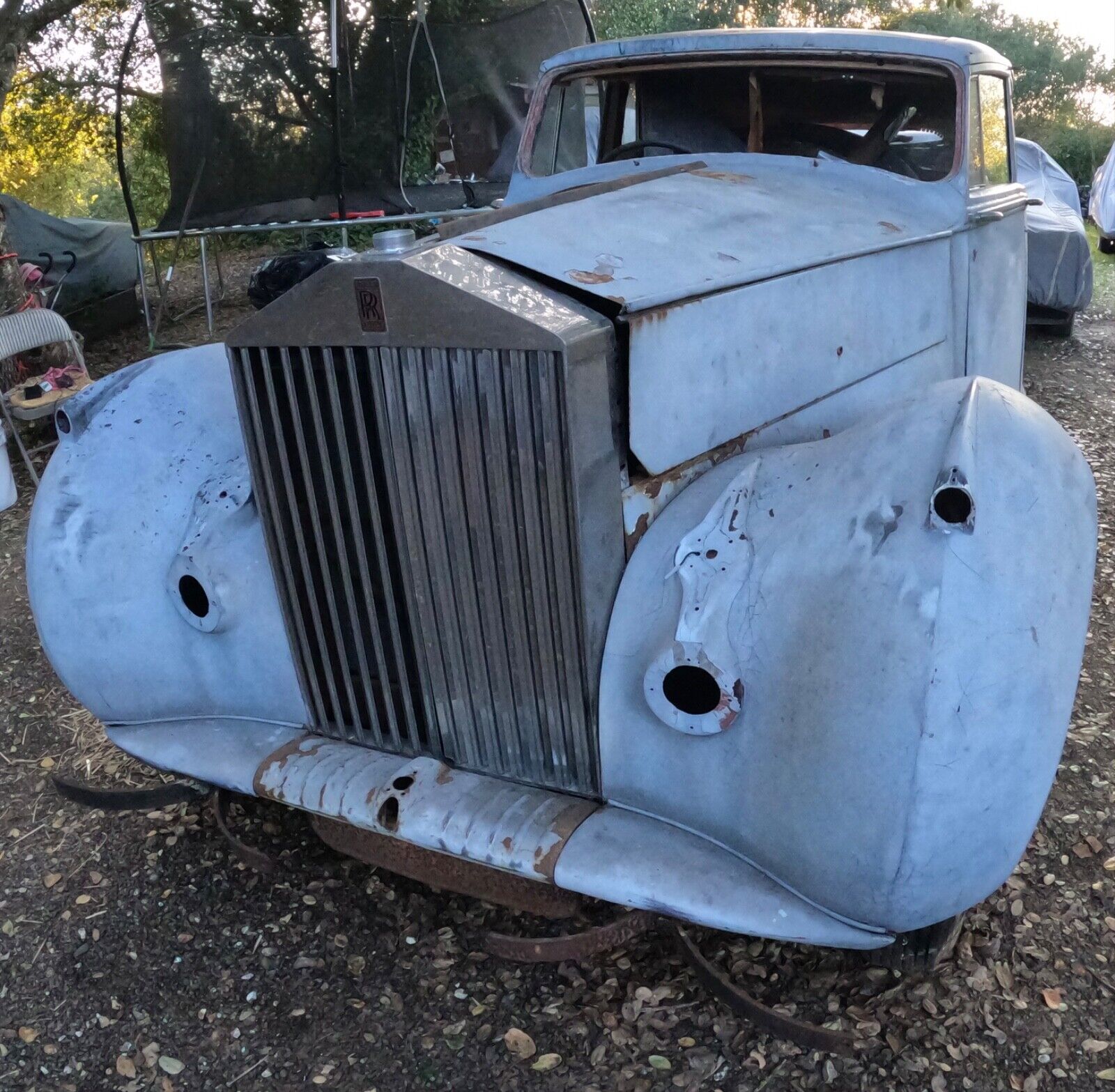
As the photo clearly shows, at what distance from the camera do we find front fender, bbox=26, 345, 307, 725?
2424mm

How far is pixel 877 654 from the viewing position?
1680 mm

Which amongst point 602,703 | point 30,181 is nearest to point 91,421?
point 602,703

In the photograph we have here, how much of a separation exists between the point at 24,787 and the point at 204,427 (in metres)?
1.55

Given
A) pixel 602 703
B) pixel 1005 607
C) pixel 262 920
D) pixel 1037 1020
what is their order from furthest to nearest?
pixel 262 920 < pixel 1037 1020 < pixel 602 703 < pixel 1005 607

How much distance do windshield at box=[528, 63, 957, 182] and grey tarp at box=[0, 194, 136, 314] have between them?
27.8ft

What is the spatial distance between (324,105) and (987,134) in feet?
21.7

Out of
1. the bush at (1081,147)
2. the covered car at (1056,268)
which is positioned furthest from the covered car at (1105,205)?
the covered car at (1056,268)

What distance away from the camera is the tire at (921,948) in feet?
→ 6.48

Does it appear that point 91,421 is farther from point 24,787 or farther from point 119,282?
point 119,282

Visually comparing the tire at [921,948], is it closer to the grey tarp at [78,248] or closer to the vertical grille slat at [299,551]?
the vertical grille slat at [299,551]

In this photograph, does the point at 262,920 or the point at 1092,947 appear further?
the point at 262,920

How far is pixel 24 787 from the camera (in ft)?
10.8

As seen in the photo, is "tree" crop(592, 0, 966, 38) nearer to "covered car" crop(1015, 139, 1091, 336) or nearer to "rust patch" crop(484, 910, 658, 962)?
"covered car" crop(1015, 139, 1091, 336)

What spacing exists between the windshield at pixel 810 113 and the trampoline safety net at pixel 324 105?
5.33m
